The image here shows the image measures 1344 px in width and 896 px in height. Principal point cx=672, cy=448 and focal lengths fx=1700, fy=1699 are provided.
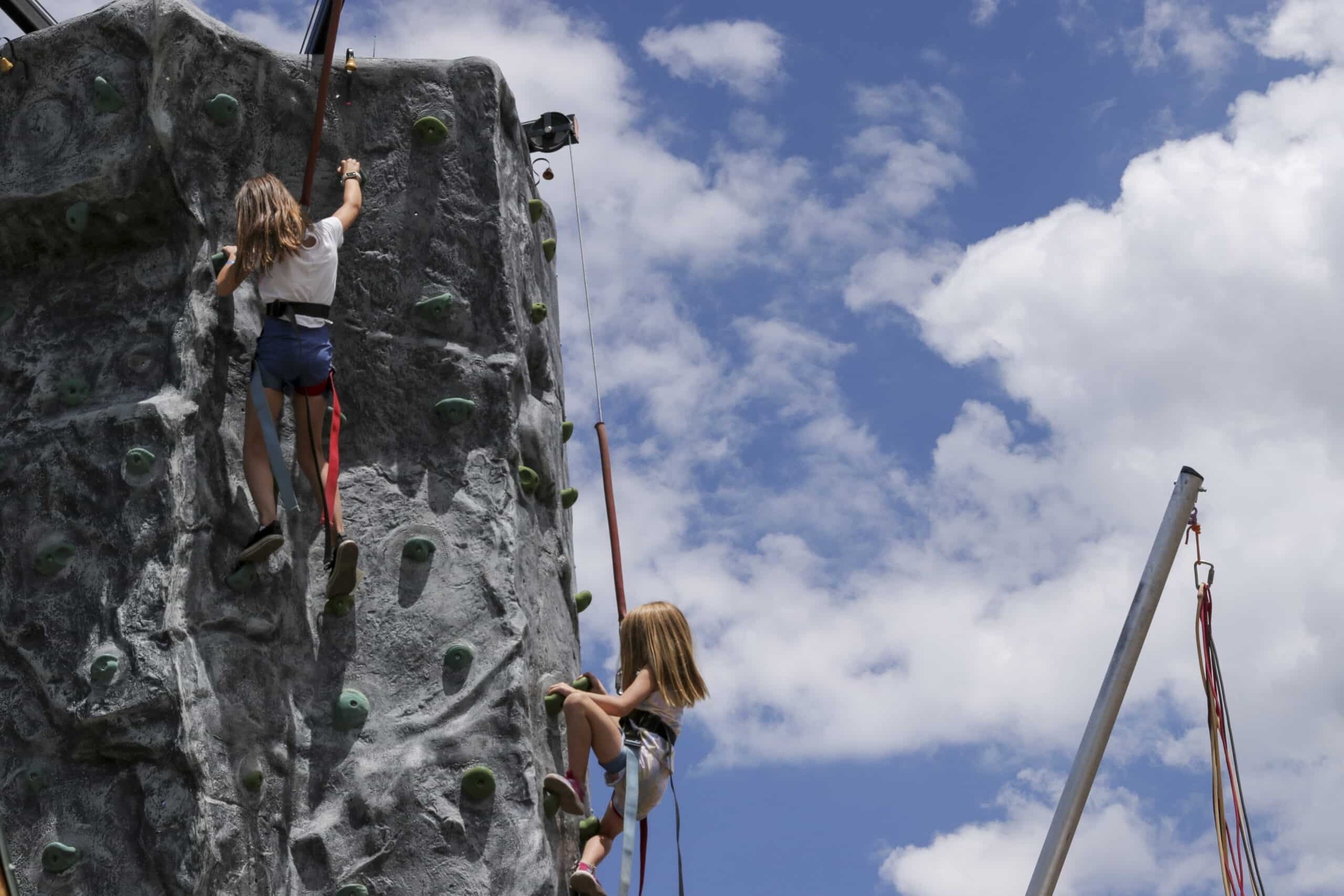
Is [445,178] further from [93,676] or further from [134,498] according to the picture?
[93,676]

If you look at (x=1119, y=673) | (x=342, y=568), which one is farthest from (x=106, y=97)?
(x=1119, y=673)

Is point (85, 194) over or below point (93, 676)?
over

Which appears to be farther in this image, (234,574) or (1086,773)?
(234,574)

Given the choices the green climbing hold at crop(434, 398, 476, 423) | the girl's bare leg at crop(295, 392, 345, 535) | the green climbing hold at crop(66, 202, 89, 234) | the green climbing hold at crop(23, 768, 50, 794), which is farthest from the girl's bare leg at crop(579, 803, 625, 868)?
the green climbing hold at crop(66, 202, 89, 234)

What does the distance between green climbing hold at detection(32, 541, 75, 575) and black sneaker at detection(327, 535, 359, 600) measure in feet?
3.26

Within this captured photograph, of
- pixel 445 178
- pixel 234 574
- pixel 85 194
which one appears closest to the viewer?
pixel 234 574

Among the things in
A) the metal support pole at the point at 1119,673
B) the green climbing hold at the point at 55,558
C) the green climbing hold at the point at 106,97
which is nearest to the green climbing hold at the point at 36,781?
the green climbing hold at the point at 55,558

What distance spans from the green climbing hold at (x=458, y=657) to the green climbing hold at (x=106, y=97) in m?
2.68

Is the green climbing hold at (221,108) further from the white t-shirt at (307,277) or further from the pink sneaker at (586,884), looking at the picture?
the pink sneaker at (586,884)

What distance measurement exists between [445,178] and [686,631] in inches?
92.6

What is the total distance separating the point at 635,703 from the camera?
267 inches

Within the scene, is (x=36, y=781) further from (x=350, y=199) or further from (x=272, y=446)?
(x=350, y=199)

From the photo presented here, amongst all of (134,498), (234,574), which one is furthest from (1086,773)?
(134,498)

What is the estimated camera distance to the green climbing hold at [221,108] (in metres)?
7.18
